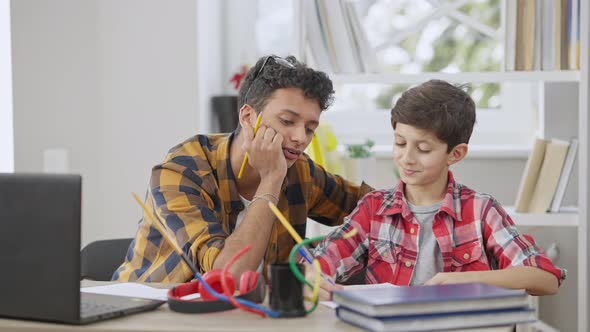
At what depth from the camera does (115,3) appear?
326cm

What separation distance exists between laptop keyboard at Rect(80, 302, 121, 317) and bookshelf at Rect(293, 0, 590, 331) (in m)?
1.60

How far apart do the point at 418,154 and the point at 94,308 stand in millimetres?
810

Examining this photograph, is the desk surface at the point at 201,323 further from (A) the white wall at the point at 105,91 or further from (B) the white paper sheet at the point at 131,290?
(A) the white wall at the point at 105,91

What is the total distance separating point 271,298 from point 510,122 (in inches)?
92.3

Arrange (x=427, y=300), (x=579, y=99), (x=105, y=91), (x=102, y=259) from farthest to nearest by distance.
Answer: (x=105, y=91) → (x=579, y=99) → (x=102, y=259) → (x=427, y=300)

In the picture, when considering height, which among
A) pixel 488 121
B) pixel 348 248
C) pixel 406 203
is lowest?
pixel 348 248

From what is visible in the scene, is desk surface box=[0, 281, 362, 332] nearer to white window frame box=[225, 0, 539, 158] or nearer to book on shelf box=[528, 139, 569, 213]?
book on shelf box=[528, 139, 569, 213]

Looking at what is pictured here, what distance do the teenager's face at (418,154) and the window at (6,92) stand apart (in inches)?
76.4

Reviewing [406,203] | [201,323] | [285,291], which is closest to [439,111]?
[406,203]

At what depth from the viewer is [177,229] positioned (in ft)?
6.26

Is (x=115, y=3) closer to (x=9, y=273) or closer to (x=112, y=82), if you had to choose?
(x=112, y=82)

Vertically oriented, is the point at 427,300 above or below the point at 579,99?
below

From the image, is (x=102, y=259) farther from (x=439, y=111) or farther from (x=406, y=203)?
(x=439, y=111)

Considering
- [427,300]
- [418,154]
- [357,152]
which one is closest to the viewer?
[427,300]
